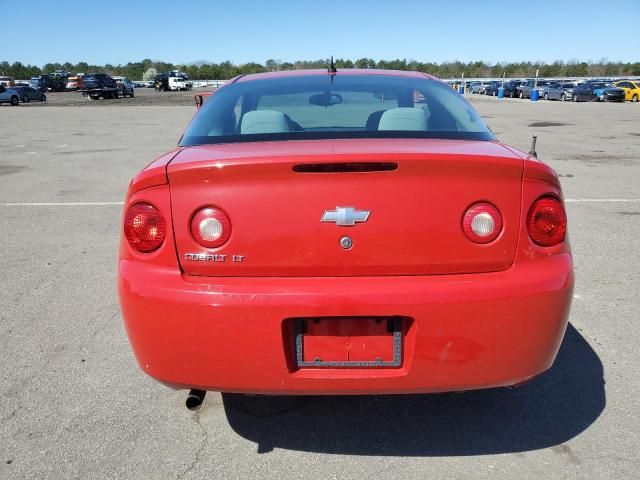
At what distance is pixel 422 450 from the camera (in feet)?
7.77

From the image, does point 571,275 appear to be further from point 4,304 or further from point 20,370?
point 4,304

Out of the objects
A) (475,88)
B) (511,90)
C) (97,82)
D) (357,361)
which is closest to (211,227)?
(357,361)

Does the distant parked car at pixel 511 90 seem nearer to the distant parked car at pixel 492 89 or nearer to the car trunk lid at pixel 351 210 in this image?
the distant parked car at pixel 492 89

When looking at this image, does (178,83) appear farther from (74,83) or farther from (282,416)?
(282,416)

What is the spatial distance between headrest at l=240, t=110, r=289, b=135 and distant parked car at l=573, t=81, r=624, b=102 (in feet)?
138

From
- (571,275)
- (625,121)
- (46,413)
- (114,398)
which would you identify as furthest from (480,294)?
(625,121)

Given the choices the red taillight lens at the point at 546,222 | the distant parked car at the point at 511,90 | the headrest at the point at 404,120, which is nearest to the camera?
the red taillight lens at the point at 546,222

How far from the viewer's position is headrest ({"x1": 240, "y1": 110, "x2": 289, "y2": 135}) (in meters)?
2.79

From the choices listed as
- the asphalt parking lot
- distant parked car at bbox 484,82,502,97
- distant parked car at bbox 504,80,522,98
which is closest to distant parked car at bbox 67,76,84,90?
distant parked car at bbox 484,82,502,97

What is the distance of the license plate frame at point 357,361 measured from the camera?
201cm

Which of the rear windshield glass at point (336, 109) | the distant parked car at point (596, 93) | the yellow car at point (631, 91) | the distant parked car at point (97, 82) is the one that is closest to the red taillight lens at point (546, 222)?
the rear windshield glass at point (336, 109)

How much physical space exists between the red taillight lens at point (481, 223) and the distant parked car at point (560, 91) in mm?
44558

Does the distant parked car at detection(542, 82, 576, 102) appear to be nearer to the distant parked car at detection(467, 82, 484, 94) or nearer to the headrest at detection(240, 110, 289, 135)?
the distant parked car at detection(467, 82, 484, 94)

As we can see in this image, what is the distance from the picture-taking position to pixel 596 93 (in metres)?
39.4
